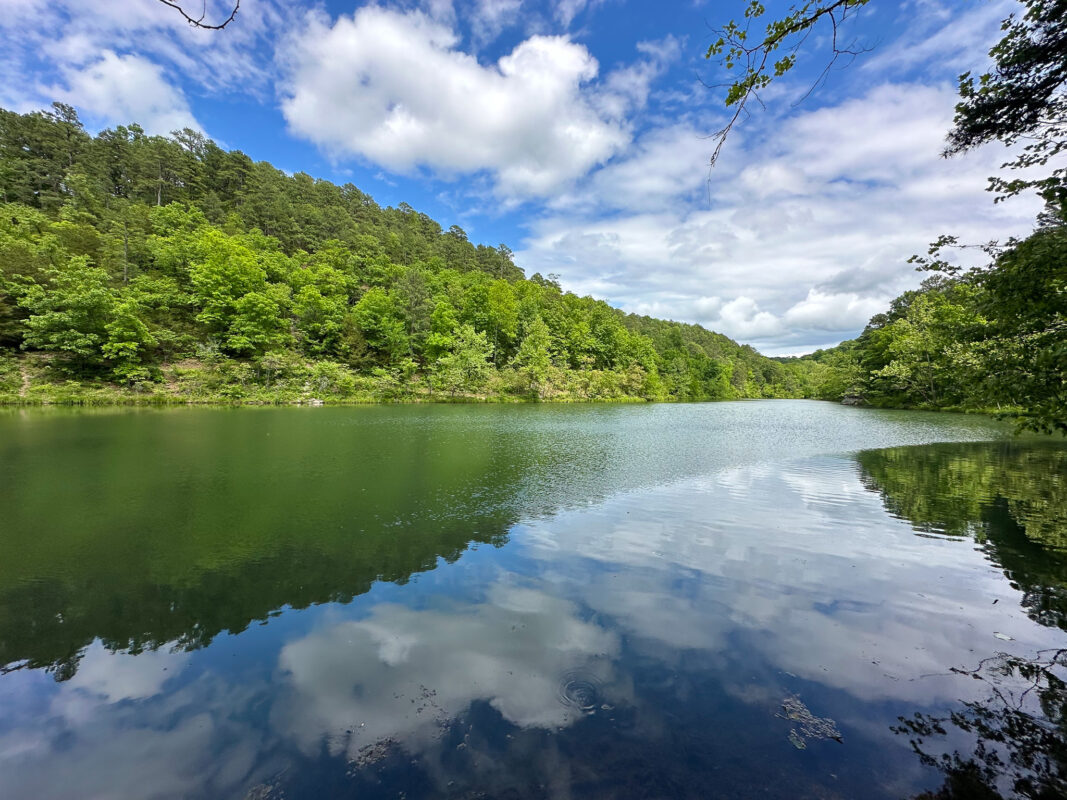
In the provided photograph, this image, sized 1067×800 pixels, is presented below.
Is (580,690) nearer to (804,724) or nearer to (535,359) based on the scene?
(804,724)

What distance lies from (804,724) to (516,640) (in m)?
2.60

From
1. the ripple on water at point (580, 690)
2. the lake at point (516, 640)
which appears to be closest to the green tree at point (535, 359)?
the lake at point (516, 640)

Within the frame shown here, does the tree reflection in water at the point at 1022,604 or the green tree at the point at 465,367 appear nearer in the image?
the tree reflection in water at the point at 1022,604

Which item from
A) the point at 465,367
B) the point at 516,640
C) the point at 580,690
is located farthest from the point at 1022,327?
the point at 465,367

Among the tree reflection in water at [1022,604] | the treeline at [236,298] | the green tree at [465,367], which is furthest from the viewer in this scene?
the green tree at [465,367]

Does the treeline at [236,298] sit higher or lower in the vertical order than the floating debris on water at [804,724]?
higher

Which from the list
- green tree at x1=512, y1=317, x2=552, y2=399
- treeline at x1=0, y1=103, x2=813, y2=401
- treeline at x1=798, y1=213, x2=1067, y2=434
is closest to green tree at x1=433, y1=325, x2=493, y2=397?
treeline at x1=0, y1=103, x2=813, y2=401

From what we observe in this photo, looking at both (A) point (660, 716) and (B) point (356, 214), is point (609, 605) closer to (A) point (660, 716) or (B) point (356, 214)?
(A) point (660, 716)

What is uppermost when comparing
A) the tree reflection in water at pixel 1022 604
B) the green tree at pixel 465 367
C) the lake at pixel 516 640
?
the green tree at pixel 465 367

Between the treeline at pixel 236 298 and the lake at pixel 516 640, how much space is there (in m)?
30.1

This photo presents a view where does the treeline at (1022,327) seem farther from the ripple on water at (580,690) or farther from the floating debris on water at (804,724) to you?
the ripple on water at (580,690)

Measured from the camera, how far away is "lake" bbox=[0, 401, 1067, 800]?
2.93 meters

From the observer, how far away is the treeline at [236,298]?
32281mm

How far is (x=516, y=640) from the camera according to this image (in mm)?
4461
